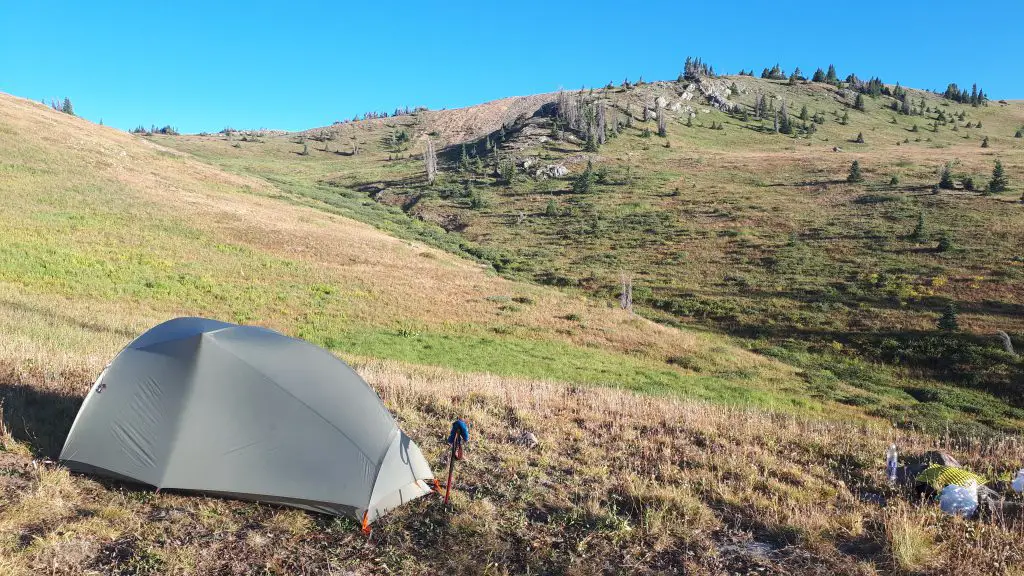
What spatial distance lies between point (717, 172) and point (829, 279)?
146 ft

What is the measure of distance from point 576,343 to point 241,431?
753 inches

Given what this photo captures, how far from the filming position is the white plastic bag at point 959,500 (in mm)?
6141

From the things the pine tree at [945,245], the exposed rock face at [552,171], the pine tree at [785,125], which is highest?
the pine tree at [785,125]

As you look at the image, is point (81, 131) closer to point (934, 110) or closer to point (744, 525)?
point (744, 525)

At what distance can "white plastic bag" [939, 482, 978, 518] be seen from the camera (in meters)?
6.14

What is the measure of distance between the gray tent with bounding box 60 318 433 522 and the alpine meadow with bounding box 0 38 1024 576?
267 millimetres

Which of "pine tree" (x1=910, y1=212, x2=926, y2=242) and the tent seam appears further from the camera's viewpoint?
"pine tree" (x1=910, y1=212, x2=926, y2=242)

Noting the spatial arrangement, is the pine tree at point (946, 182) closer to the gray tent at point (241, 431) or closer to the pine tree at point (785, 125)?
the pine tree at point (785, 125)

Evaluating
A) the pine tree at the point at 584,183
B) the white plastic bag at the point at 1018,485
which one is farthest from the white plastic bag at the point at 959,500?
the pine tree at the point at 584,183

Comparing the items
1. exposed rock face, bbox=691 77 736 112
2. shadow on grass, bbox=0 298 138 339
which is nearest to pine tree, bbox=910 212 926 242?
shadow on grass, bbox=0 298 138 339

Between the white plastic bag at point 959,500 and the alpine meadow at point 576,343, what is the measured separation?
0.36ft

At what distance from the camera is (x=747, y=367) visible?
22.5m

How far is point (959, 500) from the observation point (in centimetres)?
622

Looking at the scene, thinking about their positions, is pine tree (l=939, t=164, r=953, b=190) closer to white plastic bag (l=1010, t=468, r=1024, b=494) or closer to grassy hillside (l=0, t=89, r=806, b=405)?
grassy hillside (l=0, t=89, r=806, b=405)
